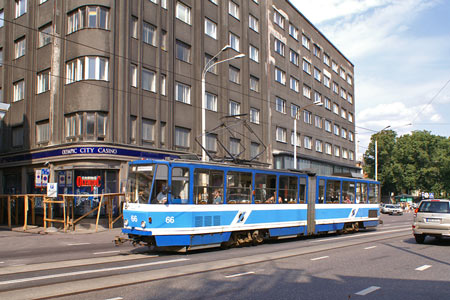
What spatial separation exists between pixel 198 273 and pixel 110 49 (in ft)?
61.6

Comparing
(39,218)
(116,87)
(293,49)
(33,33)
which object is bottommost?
(39,218)

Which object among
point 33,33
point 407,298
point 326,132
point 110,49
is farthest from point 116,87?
point 326,132

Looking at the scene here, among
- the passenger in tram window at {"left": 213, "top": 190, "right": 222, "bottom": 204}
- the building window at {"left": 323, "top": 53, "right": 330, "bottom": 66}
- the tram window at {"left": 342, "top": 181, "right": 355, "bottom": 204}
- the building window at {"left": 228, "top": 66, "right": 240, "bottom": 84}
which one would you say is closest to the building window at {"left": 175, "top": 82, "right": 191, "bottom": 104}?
the building window at {"left": 228, "top": 66, "right": 240, "bottom": 84}

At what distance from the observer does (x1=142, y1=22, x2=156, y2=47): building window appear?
27328 millimetres

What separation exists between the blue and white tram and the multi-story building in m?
9.92

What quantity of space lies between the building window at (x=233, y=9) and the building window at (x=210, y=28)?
9.23 ft

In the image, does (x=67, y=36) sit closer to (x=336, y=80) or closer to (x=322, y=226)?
(x=322, y=226)

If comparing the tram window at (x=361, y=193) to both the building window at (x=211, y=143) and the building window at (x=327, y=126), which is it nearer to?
the building window at (x=211, y=143)

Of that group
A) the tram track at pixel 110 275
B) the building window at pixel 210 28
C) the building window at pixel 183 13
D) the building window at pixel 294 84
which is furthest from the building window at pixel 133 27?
the building window at pixel 294 84

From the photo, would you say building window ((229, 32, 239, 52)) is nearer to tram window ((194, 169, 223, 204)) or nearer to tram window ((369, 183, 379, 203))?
tram window ((369, 183, 379, 203))

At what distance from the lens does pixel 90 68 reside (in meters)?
24.8

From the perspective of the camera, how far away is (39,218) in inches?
1029

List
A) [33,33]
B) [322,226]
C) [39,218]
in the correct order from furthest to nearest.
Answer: [33,33] → [39,218] → [322,226]

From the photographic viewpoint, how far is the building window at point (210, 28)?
32688mm
